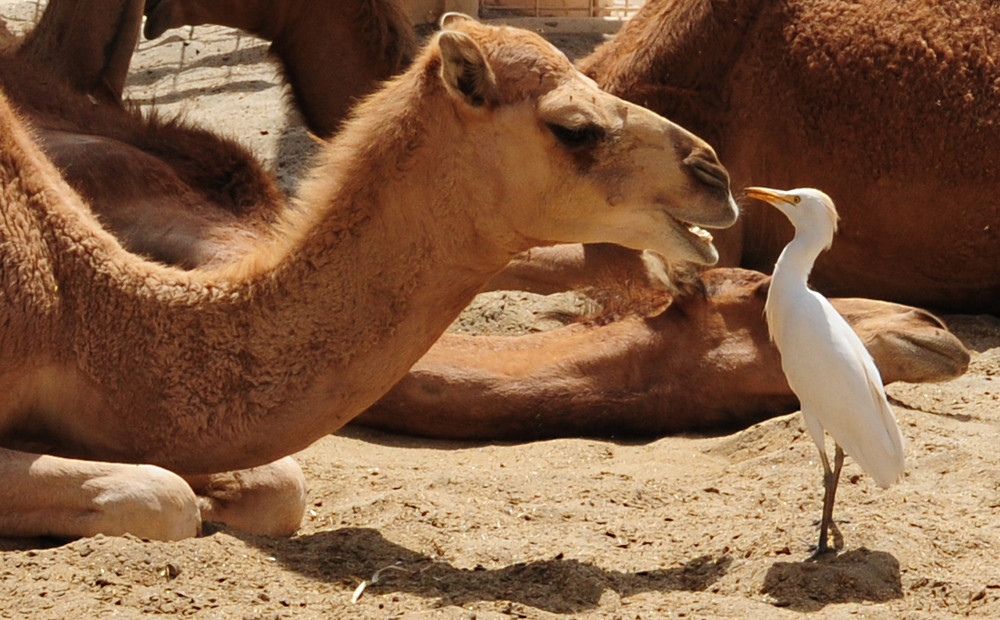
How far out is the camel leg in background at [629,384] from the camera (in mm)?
6066

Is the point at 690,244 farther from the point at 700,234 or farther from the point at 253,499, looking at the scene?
the point at 253,499

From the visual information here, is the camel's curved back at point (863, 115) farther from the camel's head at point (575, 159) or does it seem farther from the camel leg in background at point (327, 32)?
the camel's head at point (575, 159)

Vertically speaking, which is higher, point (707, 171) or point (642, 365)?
point (707, 171)

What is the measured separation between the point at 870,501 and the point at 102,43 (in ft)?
12.7

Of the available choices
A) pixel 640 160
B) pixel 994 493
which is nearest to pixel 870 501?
pixel 994 493

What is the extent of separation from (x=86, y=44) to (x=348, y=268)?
10.0 feet

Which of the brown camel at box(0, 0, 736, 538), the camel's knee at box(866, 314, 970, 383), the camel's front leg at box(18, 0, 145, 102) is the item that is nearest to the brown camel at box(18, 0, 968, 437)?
the camel's knee at box(866, 314, 970, 383)

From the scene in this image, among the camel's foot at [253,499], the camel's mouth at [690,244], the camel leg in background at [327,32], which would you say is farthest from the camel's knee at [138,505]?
the camel leg in background at [327,32]

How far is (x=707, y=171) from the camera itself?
418 centimetres

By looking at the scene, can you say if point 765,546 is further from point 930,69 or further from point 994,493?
point 930,69

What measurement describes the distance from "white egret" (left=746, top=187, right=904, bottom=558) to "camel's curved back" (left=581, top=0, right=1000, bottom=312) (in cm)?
291

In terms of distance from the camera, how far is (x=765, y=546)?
4.32 metres

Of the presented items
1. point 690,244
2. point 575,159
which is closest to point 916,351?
point 690,244

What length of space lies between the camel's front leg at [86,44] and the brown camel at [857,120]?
6.45 feet
